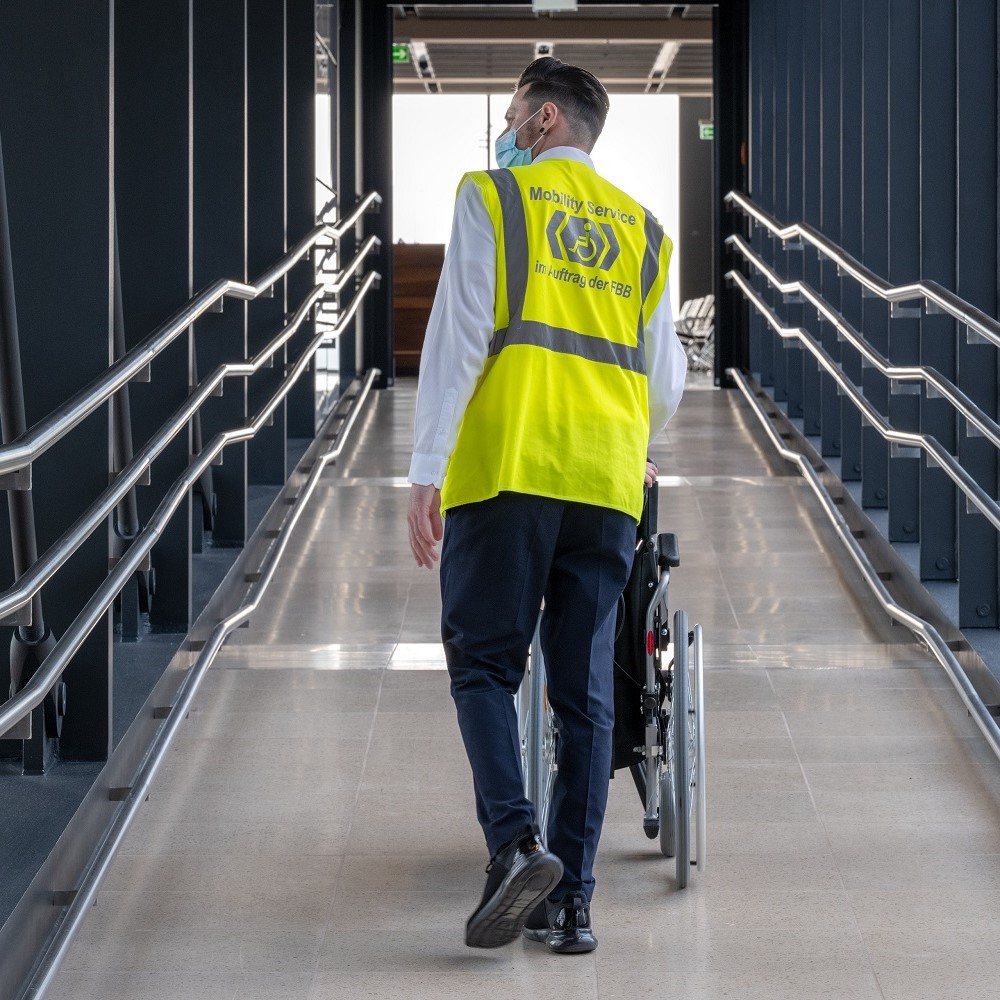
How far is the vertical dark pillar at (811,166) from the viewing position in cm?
719

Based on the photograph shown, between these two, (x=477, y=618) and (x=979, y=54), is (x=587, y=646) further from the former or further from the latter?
(x=979, y=54)

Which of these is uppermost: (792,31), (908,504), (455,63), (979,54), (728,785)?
(455,63)

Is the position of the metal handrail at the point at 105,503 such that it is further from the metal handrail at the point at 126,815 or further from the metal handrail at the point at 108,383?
the metal handrail at the point at 126,815

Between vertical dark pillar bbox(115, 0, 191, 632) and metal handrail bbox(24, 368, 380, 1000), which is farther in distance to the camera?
vertical dark pillar bbox(115, 0, 191, 632)

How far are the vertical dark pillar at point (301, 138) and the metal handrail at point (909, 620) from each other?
6.93 ft

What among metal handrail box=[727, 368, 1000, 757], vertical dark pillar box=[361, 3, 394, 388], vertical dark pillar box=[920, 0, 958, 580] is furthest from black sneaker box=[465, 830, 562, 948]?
vertical dark pillar box=[361, 3, 394, 388]

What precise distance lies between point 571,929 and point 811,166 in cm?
566

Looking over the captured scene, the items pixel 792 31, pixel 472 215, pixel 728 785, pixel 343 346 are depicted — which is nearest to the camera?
pixel 472 215

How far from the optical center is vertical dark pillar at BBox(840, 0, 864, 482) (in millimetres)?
6395

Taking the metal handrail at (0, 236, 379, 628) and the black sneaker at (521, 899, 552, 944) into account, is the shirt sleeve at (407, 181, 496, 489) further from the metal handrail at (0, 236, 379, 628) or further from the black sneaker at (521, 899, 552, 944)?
the black sneaker at (521, 899, 552, 944)

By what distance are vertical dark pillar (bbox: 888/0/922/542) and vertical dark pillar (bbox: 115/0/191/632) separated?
2.33 meters

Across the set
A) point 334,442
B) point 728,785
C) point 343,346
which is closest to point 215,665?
point 728,785

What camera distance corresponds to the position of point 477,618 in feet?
8.41

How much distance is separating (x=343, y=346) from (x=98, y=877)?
6.51 m
